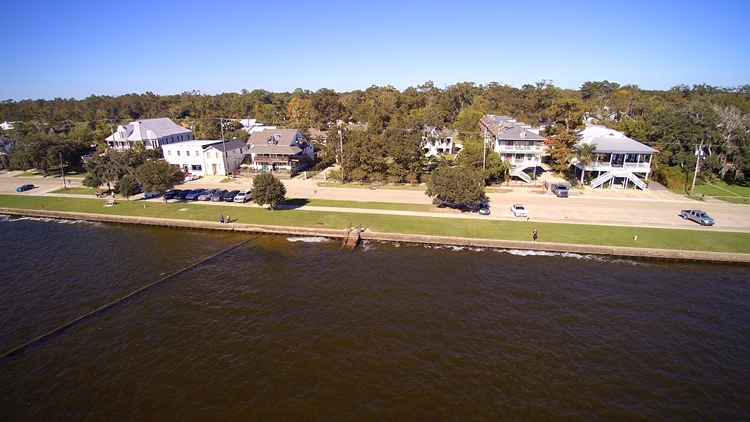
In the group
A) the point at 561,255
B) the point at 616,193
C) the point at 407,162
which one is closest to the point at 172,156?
the point at 407,162

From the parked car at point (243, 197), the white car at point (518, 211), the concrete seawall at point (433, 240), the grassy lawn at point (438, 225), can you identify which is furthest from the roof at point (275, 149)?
the white car at point (518, 211)

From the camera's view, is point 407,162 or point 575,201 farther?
point 407,162

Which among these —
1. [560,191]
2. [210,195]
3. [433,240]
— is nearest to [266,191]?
[210,195]

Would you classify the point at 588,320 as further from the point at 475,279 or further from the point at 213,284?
the point at 213,284

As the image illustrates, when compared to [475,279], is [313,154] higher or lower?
higher

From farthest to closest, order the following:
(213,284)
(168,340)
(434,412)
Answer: (213,284)
(168,340)
(434,412)

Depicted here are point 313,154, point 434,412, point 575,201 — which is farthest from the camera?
point 313,154

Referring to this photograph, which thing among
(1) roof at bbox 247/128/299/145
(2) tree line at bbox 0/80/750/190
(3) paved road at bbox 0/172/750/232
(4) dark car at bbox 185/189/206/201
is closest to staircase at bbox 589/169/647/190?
(3) paved road at bbox 0/172/750/232
